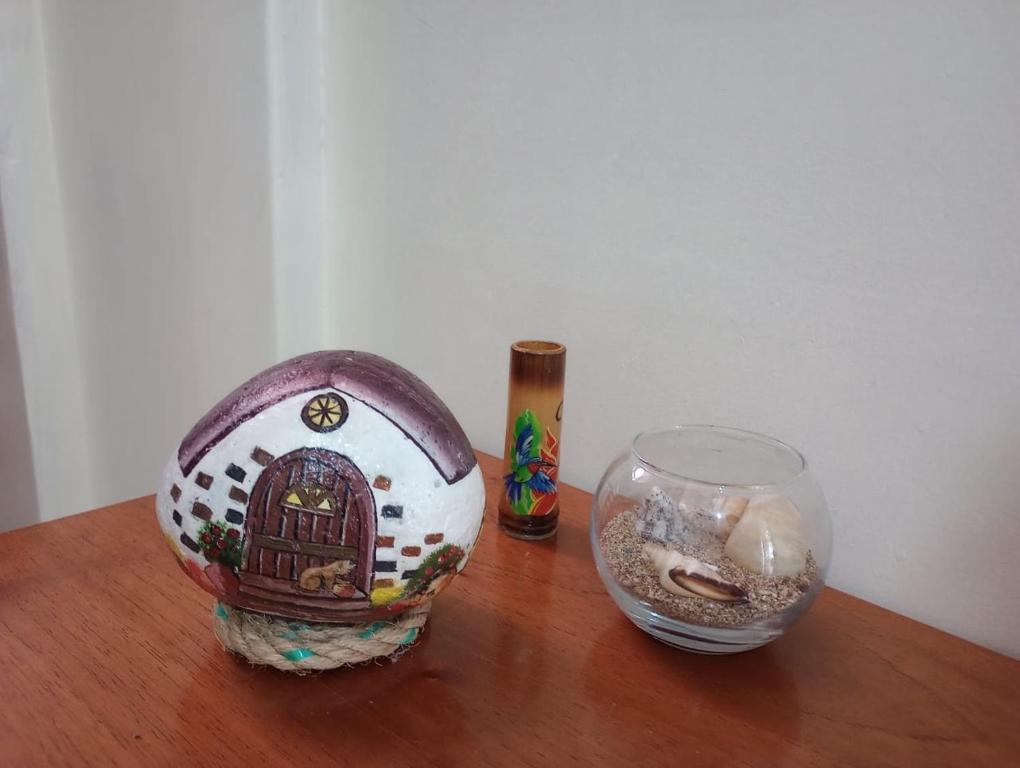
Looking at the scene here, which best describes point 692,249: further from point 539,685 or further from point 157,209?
point 157,209

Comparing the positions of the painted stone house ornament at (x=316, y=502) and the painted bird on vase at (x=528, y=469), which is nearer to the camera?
the painted stone house ornament at (x=316, y=502)

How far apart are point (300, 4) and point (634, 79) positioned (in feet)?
1.50

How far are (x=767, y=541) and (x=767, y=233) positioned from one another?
0.27 meters

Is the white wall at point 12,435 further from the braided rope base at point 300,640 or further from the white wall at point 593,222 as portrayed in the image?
the braided rope base at point 300,640

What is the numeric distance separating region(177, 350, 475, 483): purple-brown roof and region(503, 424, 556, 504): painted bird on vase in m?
0.19

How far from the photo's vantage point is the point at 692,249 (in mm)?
688

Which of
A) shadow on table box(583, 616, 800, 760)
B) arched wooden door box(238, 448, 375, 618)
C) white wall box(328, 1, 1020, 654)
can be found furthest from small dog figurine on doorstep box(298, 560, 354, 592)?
white wall box(328, 1, 1020, 654)

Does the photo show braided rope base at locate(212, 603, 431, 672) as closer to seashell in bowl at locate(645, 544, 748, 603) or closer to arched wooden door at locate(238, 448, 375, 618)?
arched wooden door at locate(238, 448, 375, 618)

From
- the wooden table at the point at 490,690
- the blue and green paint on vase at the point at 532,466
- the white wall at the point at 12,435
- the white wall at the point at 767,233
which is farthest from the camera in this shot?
the white wall at the point at 12,435

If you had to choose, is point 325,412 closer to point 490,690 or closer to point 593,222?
point 490,690

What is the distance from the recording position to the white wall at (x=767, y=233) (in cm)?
56

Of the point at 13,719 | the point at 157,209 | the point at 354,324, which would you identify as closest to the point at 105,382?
the point at 157,209

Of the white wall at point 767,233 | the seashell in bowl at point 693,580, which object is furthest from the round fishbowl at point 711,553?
the white wall at point 767,233

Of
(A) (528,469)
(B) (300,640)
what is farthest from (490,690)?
(A) (528,469)
